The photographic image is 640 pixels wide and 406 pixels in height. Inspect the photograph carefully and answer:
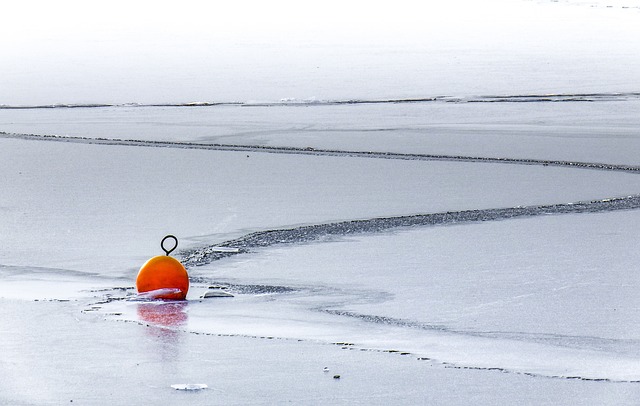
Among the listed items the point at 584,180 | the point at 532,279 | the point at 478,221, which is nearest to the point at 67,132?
the point at 584,180

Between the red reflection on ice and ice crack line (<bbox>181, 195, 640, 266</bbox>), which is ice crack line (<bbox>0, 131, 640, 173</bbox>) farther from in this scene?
the red reflection on ice

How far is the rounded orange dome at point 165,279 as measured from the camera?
7.48 m

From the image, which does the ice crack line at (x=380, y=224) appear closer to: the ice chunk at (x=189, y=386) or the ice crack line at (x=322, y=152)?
the ice crack line at (x=322, y=152)

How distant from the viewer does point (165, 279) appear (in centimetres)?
748

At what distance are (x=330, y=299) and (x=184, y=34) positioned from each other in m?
35.2

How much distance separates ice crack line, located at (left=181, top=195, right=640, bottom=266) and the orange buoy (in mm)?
1024

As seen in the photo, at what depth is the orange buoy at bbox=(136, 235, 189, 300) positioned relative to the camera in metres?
7.48

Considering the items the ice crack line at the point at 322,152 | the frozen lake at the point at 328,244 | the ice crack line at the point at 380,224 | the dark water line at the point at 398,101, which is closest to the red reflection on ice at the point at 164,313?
the frozen lake at the point at 328,244

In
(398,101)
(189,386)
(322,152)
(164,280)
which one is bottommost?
(189,386)

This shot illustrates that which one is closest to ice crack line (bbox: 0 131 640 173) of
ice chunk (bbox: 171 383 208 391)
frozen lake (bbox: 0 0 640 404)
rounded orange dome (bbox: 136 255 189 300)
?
frozen lake (bbox: 0 0 640 404)

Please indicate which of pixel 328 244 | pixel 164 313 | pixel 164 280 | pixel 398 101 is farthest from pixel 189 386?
pixel 398 101

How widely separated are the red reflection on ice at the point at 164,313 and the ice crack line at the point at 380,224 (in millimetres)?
1249

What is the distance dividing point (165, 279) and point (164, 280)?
0.01m

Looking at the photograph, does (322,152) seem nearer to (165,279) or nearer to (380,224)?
(380,224)
